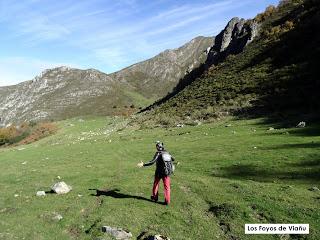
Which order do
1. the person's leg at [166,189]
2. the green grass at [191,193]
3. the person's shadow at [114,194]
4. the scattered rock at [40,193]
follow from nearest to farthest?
the green grass at [191,193]
the person's leg at [166,189]
the person's shadow at [114,194]
the scattered rock at [40,193]

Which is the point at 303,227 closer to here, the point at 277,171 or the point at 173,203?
the point at 173,203

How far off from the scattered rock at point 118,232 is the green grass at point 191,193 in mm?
490

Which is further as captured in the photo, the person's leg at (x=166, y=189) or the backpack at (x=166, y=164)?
the person's leg at (x=166, y=189)

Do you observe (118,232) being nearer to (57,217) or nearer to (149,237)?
(149,237)

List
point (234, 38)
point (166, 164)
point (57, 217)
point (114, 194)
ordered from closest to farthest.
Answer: point (166, 164), point (57, 217), point (114, 194), point (234, 38)

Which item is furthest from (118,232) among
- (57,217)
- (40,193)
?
(40,193)

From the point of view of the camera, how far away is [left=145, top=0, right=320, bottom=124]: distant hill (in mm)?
66500

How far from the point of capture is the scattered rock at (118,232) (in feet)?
62.3

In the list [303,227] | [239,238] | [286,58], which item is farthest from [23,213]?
[286,58]

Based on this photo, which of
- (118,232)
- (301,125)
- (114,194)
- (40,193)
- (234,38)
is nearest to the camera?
(118,232)

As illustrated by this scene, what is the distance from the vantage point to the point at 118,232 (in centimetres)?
1923

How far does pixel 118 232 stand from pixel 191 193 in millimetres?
7591

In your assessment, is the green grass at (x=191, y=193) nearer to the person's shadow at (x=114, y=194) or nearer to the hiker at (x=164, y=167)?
the person's shadow at (x=114, y=194)

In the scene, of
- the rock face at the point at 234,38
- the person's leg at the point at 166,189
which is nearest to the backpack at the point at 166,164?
the person's leg at the point at 166,189
